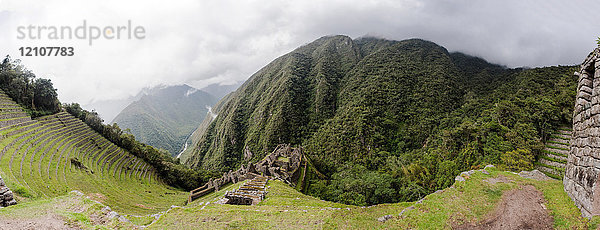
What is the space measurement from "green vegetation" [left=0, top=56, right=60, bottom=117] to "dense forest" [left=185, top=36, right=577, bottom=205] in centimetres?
5148

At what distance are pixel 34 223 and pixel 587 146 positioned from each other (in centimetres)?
2020

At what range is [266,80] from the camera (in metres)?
161

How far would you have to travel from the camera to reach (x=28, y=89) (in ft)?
133

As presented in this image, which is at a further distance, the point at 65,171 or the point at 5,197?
the point at 65,171

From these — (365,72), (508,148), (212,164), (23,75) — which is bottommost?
(212,164)

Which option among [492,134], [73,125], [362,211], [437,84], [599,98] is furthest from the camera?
[437,84]

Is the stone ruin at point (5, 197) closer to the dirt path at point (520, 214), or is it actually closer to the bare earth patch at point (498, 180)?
the dirt path at point (520, 214)

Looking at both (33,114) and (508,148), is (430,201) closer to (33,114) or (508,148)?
(508,148)

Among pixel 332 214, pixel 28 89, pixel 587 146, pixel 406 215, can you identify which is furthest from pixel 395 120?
pixel 28 89

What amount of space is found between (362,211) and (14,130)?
41993mm

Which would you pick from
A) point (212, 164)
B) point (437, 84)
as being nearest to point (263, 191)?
point (212, 164)

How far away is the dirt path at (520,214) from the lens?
25.9ft

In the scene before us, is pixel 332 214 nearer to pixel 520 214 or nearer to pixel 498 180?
pixel 520 214

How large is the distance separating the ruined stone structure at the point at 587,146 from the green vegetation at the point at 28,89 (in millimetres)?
61462
